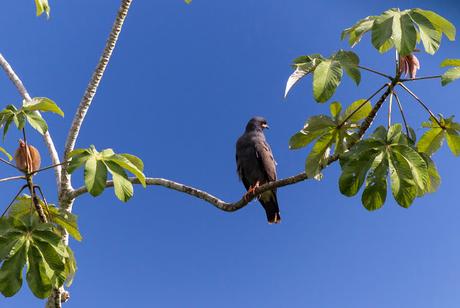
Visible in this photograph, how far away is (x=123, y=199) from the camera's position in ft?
12.7

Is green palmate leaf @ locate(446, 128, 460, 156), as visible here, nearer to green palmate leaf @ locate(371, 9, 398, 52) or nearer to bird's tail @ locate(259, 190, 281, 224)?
green palmate leaf @ locate(371, 9, 398, 52)

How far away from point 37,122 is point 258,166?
373 centimetres

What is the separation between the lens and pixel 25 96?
6.35m

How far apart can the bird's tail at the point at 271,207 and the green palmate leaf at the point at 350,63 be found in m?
3.79

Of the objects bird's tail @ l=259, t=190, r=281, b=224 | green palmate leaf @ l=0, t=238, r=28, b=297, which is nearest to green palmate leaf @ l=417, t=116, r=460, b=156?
green palmate leaf @ l=0, t=238, r=28, b=297

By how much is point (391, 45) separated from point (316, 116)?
680mm

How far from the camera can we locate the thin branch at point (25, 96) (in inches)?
240

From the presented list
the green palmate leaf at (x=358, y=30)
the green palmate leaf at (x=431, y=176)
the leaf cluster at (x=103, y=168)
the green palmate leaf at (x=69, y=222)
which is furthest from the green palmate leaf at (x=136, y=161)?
the green palmate leaf at (x=431, y=176)

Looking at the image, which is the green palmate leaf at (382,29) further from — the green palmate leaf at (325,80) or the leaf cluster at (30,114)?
the leaf cluster at (30,114)

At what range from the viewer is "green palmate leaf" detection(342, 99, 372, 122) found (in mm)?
4402

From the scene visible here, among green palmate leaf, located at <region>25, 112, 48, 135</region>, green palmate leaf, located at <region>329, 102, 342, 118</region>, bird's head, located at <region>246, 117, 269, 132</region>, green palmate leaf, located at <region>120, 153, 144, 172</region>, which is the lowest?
green palmate leaf, located at <region>120, 153, 144, 172</region>

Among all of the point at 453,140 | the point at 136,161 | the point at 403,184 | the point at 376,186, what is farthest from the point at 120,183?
Result: the point at 453,140

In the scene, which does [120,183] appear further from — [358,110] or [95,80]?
[95,80]

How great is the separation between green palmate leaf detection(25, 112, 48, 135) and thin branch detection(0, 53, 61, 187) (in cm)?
183
